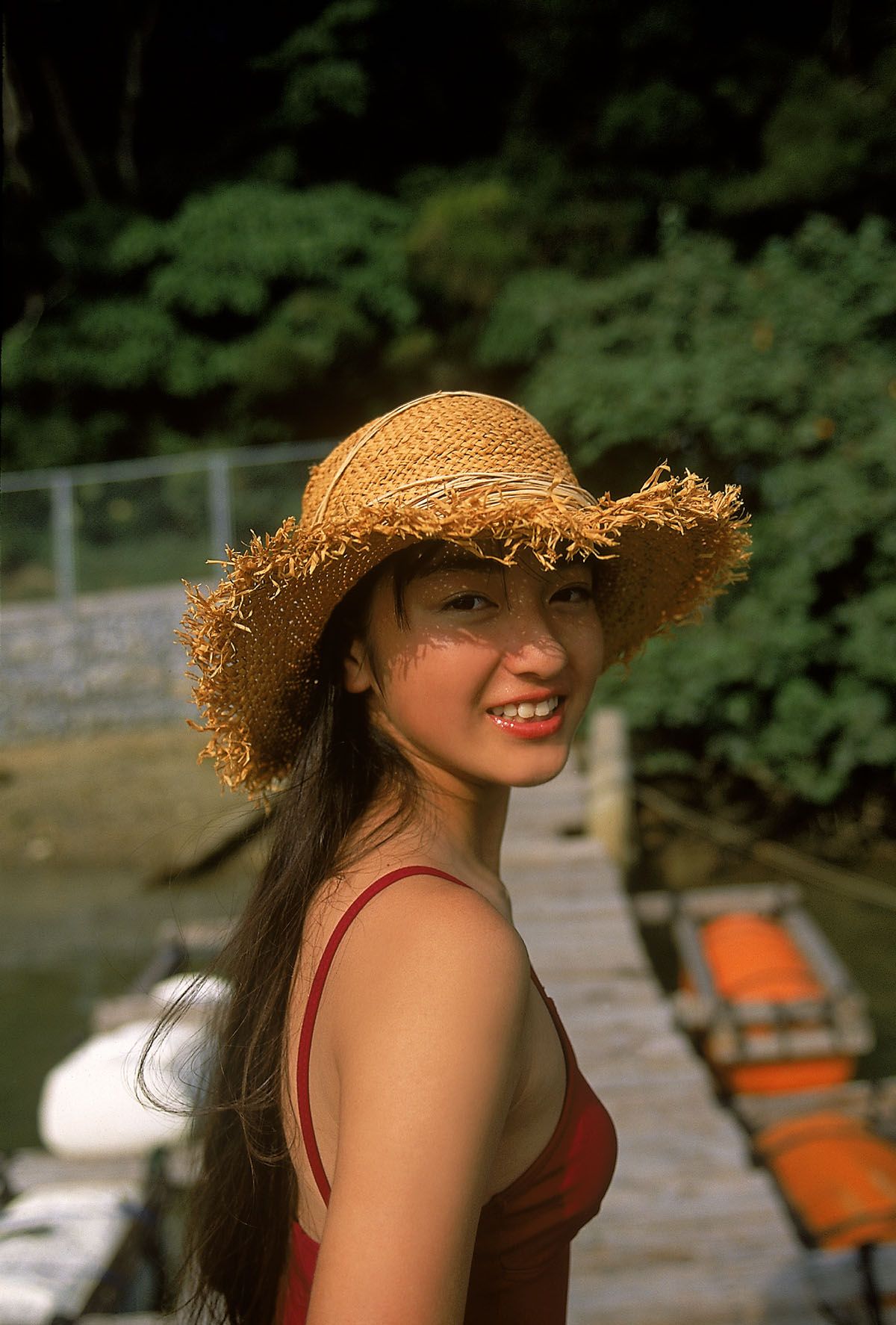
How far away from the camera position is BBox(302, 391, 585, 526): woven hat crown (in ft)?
3.77

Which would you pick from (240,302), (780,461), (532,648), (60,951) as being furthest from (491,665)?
(240,302)

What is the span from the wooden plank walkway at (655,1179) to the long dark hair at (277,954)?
1395 millimetres

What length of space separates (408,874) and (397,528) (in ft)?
1.15

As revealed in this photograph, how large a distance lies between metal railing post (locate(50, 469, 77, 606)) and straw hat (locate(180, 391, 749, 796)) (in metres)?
11.7

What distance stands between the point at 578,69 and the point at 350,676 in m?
16.6

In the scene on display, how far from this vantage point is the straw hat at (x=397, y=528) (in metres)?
1.11

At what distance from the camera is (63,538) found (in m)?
12.4

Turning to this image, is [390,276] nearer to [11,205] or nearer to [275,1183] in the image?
[11,205]

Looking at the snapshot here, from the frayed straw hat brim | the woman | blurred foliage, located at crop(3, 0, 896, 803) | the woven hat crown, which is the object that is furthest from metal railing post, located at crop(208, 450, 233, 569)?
the woven hat crown

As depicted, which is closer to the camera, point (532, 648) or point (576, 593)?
point (532, 648)

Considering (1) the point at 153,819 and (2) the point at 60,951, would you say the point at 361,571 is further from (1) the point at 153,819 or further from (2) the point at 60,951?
(1) the point at 153,819

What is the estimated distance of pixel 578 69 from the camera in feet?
50.6

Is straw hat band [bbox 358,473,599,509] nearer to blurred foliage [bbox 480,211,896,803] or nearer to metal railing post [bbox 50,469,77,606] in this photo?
blurred foliage [bbox 480,211,896,803]

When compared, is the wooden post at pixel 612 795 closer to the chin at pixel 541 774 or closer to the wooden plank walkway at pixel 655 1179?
the wooden plank walkway at pixel 655 1179
